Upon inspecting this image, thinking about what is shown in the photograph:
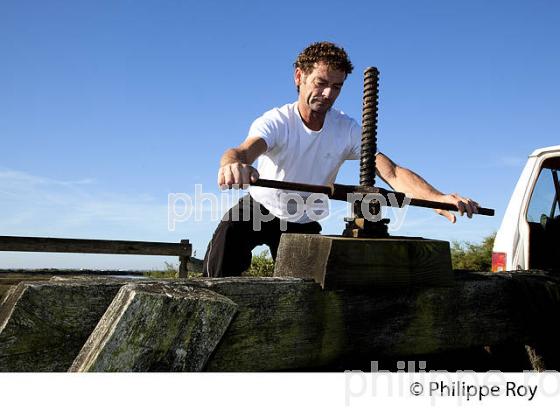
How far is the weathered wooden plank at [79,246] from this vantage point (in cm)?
765

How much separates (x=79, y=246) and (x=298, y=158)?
214 inches

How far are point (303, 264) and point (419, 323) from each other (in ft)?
1.75

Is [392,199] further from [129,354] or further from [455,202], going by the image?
[129,354]

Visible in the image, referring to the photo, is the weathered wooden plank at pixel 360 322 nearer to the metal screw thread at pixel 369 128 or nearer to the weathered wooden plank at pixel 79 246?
the metal screw thread at pixel 369 128

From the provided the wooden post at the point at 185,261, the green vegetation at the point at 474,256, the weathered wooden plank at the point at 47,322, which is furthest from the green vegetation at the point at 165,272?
the weathered wooden plank at the point at 47,322

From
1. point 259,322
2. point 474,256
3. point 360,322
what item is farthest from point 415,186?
point 474,256

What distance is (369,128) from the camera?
8.19ft

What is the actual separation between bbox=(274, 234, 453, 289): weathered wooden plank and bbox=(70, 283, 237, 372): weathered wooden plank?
47 centimetres

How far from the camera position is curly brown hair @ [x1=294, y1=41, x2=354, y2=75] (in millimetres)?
3498

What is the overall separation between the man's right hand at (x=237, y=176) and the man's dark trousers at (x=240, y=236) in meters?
1.70

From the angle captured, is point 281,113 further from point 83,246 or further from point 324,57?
point 83,246

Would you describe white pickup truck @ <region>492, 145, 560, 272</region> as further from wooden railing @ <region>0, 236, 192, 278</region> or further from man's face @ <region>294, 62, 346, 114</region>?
wooden railing @ <region>0, 236, 192, 278</region>

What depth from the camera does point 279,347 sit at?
74.2 inches
